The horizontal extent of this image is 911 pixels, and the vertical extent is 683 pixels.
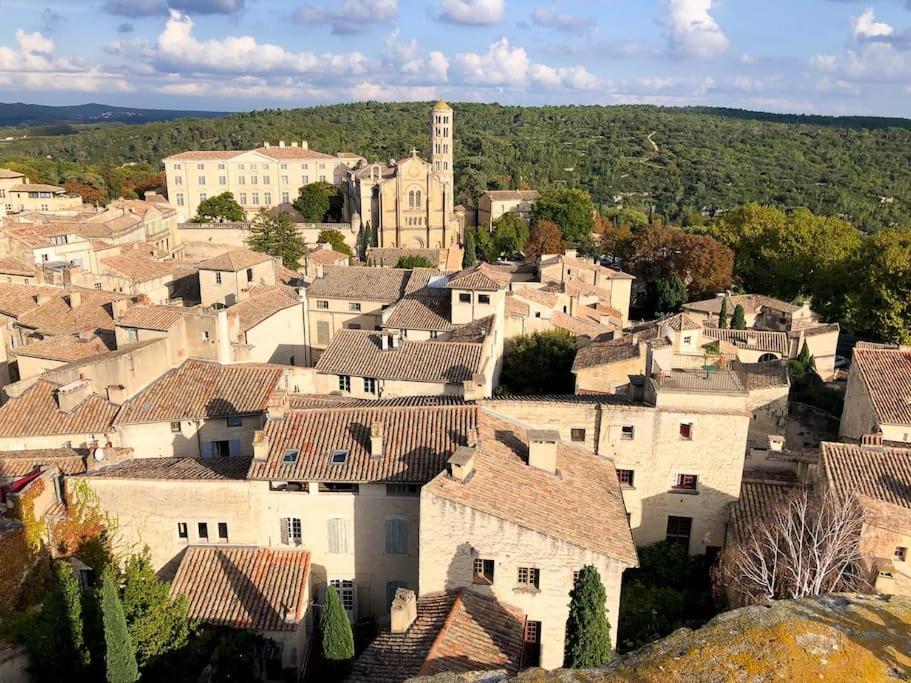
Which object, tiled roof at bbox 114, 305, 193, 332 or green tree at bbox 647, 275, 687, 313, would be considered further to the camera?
green tree at bbox 647, 275, 687, 313

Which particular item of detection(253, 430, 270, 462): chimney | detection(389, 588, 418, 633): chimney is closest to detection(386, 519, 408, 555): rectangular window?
detection(389, 588, 418, 633): chimney

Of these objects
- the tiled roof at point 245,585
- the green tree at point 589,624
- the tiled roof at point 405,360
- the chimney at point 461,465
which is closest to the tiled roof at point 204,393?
the tiled roof at point 405,360

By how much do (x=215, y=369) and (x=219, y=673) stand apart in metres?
15.5

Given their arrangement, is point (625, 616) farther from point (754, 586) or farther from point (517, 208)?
point (517, 208)

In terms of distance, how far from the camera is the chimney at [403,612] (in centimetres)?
1955

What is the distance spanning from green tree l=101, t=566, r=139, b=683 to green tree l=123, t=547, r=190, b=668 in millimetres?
1275

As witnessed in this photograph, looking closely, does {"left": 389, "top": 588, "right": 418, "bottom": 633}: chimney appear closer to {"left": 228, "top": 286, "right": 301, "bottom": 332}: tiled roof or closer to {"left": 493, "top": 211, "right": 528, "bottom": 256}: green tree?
{"left": 228, "top": 286, "right": 301, "bottom": 332}: tiled roof

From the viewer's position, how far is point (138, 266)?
58.7 metres

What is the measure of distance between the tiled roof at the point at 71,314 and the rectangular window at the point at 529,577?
101 ft

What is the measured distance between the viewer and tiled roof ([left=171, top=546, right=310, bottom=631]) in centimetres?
2241

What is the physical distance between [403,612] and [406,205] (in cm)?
8496

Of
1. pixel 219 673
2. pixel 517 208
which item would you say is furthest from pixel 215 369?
pixel 517 208

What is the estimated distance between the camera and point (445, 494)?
66.6 ft

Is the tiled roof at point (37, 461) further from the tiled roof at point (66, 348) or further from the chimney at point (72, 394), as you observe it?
the tiled roof at point (66, 348)
